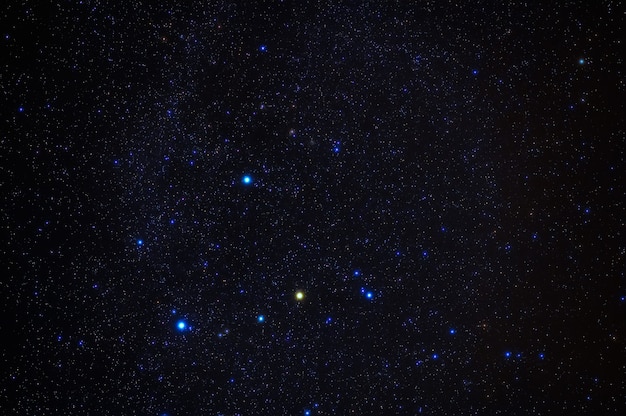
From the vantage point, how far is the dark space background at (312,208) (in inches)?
23.7

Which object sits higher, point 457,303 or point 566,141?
point 566,141

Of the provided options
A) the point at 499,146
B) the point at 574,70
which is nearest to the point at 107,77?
the point at 499,146

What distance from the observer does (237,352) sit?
2.04 feet

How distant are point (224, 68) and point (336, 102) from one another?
157mm

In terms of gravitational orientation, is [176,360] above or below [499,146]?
below

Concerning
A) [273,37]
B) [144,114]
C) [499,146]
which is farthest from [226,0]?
[499,146]

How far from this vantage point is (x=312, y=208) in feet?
2.06

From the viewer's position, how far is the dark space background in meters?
0.60

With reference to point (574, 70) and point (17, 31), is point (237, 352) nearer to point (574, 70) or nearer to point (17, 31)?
point (17, 31)

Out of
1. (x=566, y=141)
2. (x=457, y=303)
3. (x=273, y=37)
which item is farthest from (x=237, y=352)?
(x=566, y=141)

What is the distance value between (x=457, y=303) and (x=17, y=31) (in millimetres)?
694

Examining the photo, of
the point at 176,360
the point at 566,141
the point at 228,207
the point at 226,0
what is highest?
the point at 226,0

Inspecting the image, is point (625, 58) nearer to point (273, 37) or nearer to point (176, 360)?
point (273, 37)

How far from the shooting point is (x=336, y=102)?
0.63 metres
